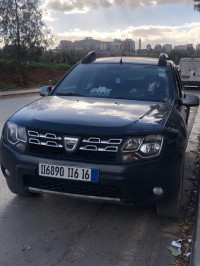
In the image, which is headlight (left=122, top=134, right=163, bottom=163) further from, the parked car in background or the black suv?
the parked car in background

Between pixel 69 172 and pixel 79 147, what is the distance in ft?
0.82

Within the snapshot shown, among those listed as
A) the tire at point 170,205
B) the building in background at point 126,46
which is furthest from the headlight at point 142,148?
the building in background at point 126,46

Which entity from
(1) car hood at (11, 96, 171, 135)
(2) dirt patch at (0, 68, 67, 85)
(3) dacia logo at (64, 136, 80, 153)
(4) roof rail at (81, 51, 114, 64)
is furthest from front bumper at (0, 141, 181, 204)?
(2) dirt patch at (0, 68, 67, 85)

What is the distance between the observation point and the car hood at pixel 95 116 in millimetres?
3209

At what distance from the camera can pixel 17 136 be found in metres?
3.46

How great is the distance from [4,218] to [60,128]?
124cm

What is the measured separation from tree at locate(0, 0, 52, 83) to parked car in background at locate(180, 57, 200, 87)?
349 inches

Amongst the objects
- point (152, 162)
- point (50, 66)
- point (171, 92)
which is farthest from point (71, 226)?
point (50, 66)

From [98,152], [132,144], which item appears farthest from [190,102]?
[98,152]

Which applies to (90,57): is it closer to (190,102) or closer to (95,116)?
(190,102)

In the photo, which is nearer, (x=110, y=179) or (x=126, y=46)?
(x=110, y=179)

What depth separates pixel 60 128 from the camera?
3.25m

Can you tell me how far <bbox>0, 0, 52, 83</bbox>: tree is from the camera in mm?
21266

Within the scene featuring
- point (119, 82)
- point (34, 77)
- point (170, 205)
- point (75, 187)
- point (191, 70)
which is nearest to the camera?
point (75, 187)
